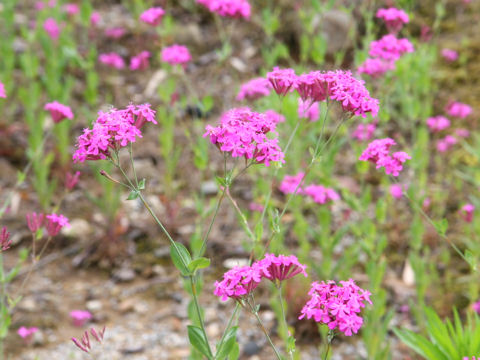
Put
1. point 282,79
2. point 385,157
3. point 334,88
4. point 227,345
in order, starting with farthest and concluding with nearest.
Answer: point 385,157 < point 282,79 < point 334,88 < point 227,345

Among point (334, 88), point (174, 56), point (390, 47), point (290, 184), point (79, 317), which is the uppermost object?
point (334, 88)

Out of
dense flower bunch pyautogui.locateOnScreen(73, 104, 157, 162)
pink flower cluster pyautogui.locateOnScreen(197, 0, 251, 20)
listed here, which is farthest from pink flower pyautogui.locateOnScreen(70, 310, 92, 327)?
pink flower cluster pyautogui.locateOnScreen(197, 0, 251, 20)

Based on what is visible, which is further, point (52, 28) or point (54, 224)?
point (52, 28)

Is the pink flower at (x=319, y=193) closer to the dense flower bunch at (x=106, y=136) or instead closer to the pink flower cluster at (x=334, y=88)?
the pink flower cluster at (x=334, y=88)

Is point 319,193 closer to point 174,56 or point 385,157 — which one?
point 385,157

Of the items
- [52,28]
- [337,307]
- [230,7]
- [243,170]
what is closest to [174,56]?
[230,7]

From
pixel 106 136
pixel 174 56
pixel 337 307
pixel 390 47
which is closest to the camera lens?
pixel 337 307
